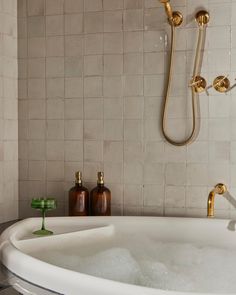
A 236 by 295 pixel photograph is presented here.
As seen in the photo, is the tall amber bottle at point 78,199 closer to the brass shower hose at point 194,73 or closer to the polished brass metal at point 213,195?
the brass shower hose at point 194,73

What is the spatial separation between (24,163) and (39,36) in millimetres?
Answer: 681

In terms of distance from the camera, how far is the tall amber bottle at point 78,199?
8.09 feet

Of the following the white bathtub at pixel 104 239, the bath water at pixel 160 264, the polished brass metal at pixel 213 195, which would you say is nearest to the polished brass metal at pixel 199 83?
the polished brass metal at pixel 213 195

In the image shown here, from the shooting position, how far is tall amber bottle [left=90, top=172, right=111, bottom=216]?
8.01ft

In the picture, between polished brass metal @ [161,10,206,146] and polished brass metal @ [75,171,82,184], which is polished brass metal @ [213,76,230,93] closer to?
polished brass metal @ [161,10,206,146]

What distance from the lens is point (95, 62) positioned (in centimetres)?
256

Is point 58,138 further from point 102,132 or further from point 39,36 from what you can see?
point 39,36

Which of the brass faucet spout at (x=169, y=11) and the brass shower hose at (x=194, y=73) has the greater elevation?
the brass faucet spout at (x=169, y=11)

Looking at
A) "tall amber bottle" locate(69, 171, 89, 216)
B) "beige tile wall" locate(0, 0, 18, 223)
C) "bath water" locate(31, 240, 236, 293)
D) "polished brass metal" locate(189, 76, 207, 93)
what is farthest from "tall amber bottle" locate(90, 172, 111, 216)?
"polished brass metal" locate(189, 76, 207, 93)

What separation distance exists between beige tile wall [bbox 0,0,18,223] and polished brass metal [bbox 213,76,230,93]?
107 centimetres

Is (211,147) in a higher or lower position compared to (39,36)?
lower

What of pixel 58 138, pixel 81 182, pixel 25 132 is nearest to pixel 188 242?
pixel 81 182

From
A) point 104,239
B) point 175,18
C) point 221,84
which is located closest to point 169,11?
point 175,18

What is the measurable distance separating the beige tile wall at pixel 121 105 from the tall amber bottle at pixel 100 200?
0.09 metres
